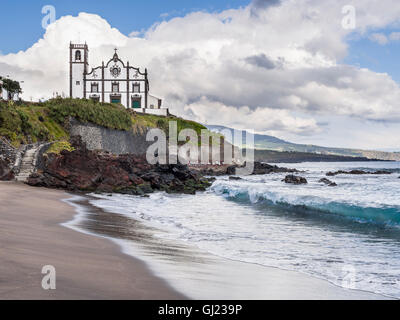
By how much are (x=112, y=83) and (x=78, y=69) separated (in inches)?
294

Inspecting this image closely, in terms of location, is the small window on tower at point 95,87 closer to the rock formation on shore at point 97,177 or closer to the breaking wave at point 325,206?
the rock formation on shore at point 97,177

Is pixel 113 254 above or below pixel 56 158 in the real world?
below

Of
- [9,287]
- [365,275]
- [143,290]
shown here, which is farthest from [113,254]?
[365,275]

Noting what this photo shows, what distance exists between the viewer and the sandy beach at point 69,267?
4121 mm

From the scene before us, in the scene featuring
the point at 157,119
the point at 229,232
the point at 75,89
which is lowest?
the point at 229,232

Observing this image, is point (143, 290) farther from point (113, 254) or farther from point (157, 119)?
point (157, 119)

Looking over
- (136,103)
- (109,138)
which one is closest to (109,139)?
(109,138)

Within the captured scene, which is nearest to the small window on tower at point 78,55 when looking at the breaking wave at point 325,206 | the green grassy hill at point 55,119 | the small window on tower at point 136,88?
the small window on tower at point 136,88

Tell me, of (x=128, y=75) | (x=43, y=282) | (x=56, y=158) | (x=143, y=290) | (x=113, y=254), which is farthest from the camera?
(x=128, y=75)

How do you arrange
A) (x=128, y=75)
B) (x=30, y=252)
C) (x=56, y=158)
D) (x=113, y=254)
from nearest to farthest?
(x=30, y=252)
(x=113, y=254)
(x=56, y=158)
(x=128, y=75)

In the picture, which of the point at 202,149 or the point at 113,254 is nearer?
the point at 113,254

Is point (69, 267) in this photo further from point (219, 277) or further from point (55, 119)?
point (55, 119)
